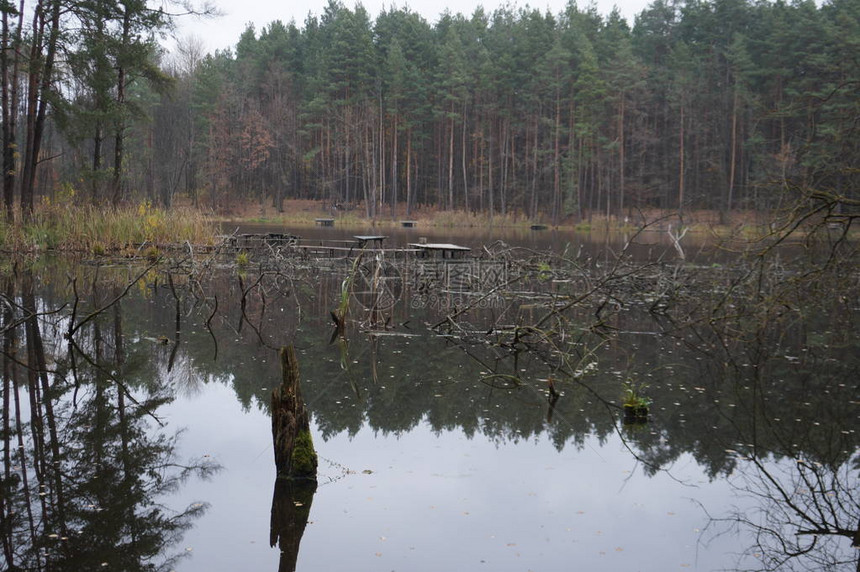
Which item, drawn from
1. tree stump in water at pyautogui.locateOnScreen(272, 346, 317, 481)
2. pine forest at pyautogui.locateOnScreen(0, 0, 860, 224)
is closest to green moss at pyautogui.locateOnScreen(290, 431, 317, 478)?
tree stump in water at pyautogui.locateOnScreen(272, 346, 317, 481)

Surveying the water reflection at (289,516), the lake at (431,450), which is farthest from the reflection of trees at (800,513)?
the water reflection at (289,516)

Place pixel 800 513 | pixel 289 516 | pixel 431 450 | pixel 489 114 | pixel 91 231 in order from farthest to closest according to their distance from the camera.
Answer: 1. pixel 489 114
2. pixel 91 231
3. pixel 431 450
4. pixel 800 513
5. pixel 289 516

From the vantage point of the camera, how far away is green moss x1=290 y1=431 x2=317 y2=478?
5555 mm

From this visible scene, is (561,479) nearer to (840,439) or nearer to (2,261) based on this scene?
(840,439)

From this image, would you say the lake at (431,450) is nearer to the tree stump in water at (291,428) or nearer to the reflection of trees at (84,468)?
the reflection of trees at (84,468)

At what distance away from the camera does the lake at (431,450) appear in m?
4.59

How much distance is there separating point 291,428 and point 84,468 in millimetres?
1566

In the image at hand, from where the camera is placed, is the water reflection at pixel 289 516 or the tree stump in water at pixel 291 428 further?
the tree stump in water at pixel 291 428

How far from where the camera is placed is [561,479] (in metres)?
5.85

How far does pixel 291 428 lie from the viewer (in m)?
5.50

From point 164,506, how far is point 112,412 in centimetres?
234

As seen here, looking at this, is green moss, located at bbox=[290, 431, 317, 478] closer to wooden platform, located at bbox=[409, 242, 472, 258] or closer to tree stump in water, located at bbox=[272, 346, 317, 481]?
tree stump in water, located at bbox=[272, 346, 317, 481]

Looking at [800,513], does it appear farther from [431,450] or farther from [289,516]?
[289,516]

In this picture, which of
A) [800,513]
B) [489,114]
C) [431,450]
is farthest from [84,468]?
[489,114]
